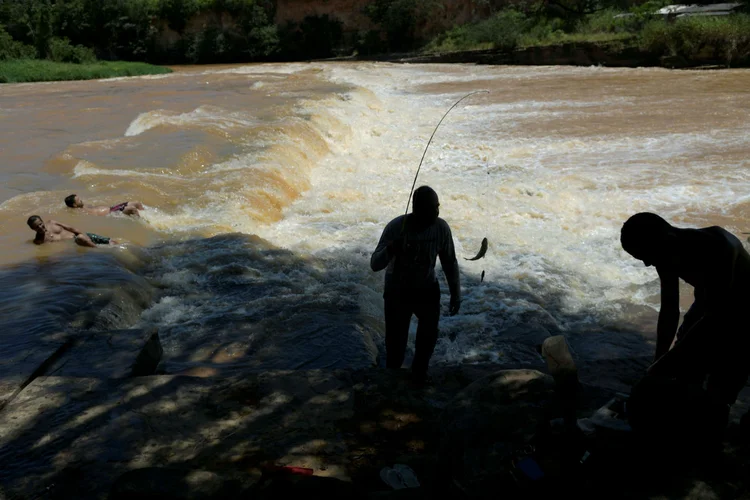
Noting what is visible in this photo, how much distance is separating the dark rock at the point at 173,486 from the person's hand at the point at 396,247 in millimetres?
1577

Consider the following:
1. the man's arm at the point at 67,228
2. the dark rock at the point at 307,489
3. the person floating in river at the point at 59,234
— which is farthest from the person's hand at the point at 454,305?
the man's arm at the point at 67,228

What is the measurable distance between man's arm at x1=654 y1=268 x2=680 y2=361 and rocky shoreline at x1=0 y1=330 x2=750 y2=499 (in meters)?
0.50

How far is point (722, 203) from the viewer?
984 cm

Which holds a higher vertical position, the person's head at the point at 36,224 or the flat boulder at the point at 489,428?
the flat boulder at the point at 489,428

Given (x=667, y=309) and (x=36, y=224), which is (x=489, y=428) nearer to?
(x=667, y=309)

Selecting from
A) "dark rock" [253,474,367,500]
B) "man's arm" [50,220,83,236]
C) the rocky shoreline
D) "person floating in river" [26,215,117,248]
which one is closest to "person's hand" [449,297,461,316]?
the rocky shoreline

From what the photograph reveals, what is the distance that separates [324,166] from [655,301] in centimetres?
782

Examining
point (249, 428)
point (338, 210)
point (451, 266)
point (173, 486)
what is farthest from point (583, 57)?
point (173, 486)

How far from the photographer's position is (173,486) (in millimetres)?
2777

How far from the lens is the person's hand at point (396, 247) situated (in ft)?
12.9

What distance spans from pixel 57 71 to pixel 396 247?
38.0 m

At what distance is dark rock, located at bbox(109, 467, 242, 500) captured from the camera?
2748mm

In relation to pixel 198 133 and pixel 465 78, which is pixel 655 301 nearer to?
pixel 198 133

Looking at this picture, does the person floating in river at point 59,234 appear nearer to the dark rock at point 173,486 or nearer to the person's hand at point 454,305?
the person's hand at point 454,305
